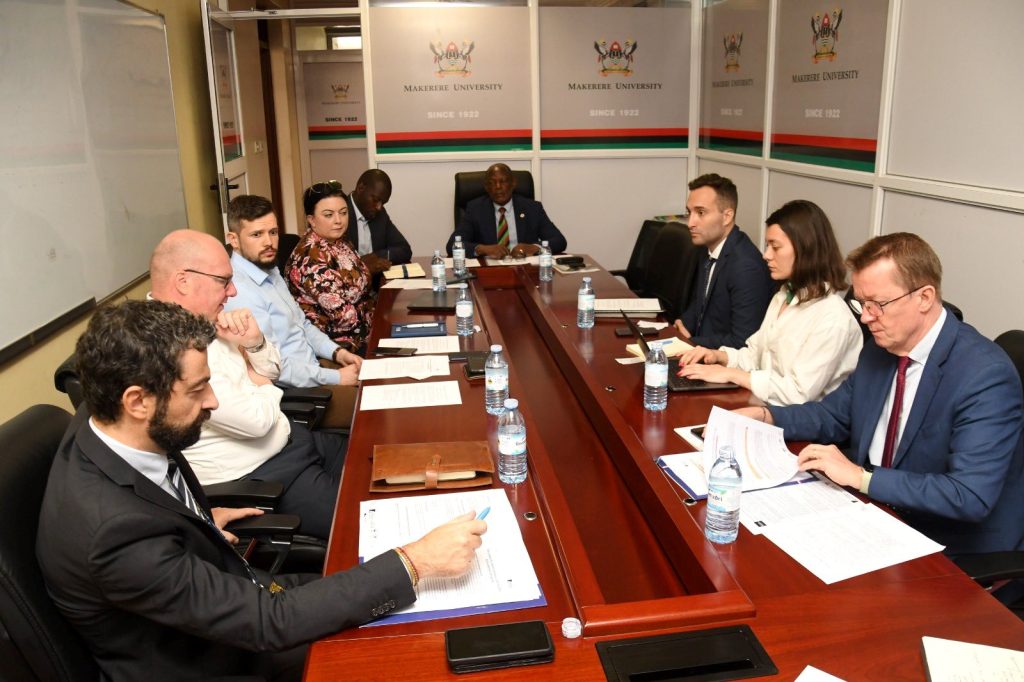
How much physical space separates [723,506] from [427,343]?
1666 mm

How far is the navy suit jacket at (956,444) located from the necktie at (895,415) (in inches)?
1.0

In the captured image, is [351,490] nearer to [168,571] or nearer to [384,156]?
[168,571]

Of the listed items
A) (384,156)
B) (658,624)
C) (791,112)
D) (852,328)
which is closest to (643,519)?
(658,624)

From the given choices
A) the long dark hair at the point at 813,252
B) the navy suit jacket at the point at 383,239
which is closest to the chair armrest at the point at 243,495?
the long dark hair at the point at 813,252

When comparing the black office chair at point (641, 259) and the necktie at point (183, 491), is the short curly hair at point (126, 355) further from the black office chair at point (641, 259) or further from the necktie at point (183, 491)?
the black office chair at point (641, 259)

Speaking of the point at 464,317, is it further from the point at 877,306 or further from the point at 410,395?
the point at 877,306

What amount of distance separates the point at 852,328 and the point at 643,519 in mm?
981

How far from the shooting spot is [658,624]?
1.29 m

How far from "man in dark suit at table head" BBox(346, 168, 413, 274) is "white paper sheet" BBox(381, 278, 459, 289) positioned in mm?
524

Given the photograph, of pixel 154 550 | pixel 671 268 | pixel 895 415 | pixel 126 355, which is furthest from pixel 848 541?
pixel 671 268

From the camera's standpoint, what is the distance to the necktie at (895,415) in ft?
6.11

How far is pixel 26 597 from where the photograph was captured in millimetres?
1225

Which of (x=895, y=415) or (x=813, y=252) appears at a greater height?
(x=813, y=252)

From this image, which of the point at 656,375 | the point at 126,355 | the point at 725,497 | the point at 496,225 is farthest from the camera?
the point at 496,225
